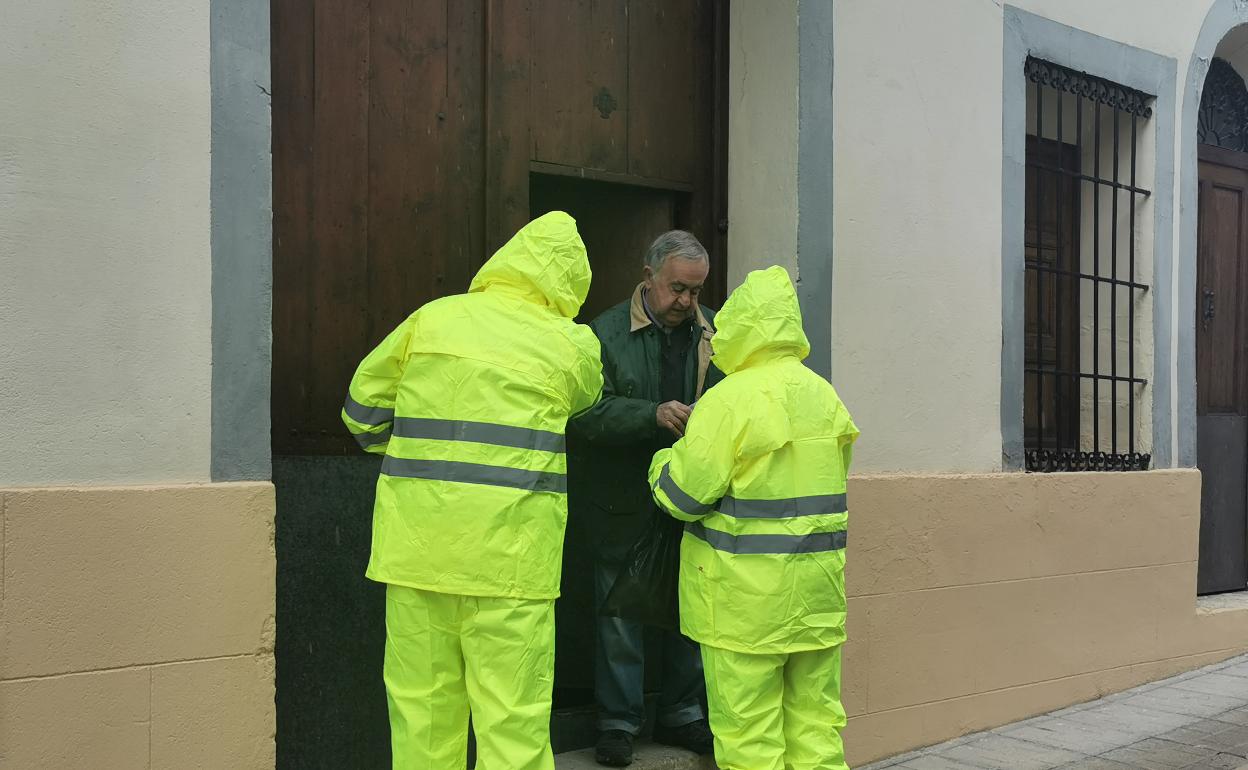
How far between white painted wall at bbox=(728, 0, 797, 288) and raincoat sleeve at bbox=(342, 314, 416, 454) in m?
2.09

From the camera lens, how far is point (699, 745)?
15.7ft

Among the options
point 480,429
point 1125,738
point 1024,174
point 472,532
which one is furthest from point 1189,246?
point 472,532

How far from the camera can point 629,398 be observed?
4574 millimetres

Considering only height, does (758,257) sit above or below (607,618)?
above

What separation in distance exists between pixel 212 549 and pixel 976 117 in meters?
4.10

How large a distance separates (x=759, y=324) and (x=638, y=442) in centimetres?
82

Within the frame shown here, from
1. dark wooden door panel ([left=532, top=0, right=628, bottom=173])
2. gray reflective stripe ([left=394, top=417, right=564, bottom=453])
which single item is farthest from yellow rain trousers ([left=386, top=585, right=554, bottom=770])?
dark wooden door panel ([left=532, top=0, right=628, bottom=173])

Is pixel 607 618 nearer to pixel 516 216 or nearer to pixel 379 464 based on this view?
pixel 379 464

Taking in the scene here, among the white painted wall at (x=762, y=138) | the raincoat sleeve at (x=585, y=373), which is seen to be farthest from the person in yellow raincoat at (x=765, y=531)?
the white painted wall at (x=762, y=138)

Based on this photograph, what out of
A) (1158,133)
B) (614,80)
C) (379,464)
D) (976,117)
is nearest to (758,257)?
(614,80)

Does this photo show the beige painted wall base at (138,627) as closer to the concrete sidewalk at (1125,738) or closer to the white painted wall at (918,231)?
the white painted wall at (918,231)

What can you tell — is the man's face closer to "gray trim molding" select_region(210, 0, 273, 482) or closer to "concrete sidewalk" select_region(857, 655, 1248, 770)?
"gray trim molding" select_region(210, 0, 273, 482)

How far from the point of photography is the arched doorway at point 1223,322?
26.5 ft

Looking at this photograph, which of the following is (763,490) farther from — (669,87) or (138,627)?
(669,87)
